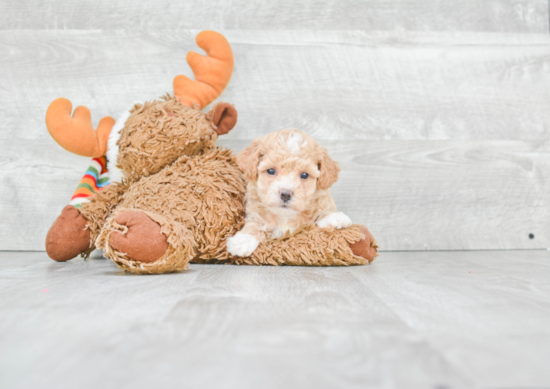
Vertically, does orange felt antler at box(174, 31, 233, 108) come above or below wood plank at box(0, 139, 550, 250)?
above

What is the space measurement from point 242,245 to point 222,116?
0.40 meters

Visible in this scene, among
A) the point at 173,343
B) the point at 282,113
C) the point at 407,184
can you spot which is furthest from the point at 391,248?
the point at 173,343

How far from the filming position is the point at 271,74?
1496 mm

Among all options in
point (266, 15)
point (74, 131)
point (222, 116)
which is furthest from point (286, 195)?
point (266, 15)

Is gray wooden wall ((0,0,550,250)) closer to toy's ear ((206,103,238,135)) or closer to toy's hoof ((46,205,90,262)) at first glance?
toy's ear ((206,103,238,135))

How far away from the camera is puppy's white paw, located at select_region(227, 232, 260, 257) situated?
41.5 inches

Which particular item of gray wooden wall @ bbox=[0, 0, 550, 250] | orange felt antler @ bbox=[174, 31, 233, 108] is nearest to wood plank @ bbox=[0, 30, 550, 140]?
gray wooden wall @ bbox=[0, 0, 550, 250]

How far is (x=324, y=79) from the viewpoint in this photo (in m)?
1.51

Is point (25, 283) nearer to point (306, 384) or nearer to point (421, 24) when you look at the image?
point (306, 384)

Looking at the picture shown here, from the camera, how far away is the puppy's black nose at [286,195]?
99cm

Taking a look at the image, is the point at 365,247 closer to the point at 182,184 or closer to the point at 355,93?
the point at 182,184

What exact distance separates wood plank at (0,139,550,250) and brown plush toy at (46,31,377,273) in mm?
273

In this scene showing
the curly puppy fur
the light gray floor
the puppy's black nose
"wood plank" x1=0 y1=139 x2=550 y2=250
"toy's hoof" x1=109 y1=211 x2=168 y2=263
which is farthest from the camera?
"wood plank" x1=0 y1=139 x2=550 y2=250

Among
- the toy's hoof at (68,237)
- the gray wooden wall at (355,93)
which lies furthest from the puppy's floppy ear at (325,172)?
the toy's hoof at (68,237)
